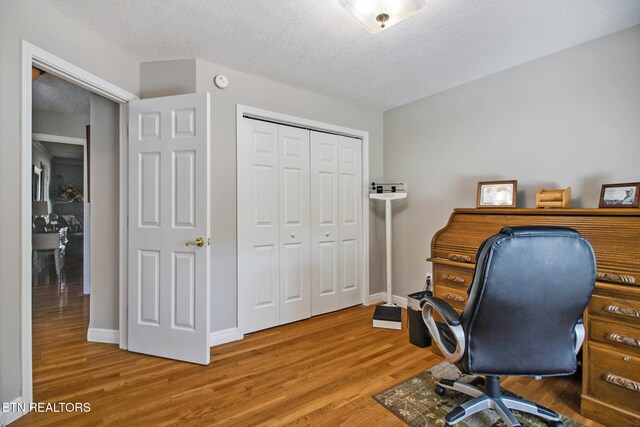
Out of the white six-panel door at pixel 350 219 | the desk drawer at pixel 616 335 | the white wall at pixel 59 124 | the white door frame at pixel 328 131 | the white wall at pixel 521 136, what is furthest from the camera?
the white wall at pixel 59 124

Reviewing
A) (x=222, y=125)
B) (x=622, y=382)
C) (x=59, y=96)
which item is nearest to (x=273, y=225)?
(x=222, y=125)

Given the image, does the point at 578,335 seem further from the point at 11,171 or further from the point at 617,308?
the point at 11,171

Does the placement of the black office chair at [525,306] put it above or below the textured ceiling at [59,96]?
below

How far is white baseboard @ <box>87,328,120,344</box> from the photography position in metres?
2.51

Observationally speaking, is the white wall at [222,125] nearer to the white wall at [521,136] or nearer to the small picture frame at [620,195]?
the white wall at [521,136]

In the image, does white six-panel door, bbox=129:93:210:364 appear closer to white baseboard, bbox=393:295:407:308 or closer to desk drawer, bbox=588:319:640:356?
white baseboard, bbox=393:295:407:308

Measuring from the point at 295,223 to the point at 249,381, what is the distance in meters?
1.57

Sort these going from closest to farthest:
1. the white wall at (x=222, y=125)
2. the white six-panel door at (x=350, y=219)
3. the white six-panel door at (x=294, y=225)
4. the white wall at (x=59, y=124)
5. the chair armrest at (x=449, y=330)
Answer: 1. the chair armrest at (x=449, y=330)
2. the white wall at (x=222, y=125)
3. the white six-panel door at (x=294, y=225)
4. the white six-panel door at (x=350, y=219)
5. the white wall at (x=59, y=124)

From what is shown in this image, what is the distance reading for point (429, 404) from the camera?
1.72 meters

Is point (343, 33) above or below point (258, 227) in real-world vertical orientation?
above

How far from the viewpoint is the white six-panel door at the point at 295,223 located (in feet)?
9.07

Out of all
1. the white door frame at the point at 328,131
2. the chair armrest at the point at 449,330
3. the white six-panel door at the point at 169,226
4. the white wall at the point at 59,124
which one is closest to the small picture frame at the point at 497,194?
the chair armrest at the point at 449,330

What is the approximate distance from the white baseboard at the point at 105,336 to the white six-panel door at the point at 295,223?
110 centimetres

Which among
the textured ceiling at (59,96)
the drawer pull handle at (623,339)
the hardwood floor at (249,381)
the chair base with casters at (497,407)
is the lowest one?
the hardwood floor at (249,381)
